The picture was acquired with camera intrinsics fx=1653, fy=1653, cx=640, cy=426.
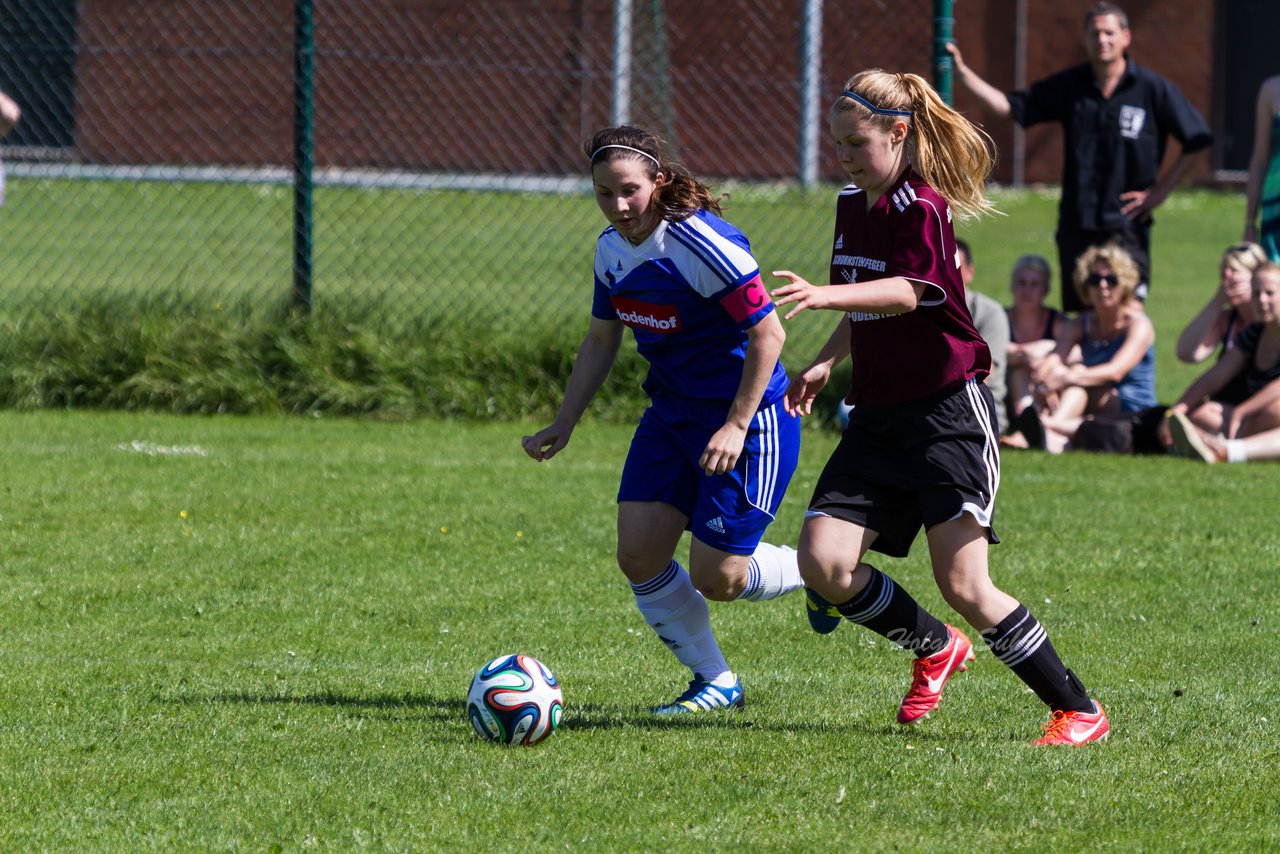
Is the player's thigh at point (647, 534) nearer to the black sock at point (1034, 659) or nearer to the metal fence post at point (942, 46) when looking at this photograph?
the black sock at point (1034, 659)

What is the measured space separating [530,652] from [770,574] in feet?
2.80

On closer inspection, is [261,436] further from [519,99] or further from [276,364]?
[519,99]

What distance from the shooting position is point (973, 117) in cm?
1467

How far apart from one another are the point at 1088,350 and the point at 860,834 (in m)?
6.17

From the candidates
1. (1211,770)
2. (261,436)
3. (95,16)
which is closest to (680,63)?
(95,16)

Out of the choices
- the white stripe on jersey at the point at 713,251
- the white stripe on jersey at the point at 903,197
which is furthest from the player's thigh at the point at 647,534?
the white stripe on jersey at the point at 903,197

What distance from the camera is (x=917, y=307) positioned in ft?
14.0

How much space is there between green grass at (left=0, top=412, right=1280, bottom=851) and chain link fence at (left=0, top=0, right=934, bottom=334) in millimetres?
5856

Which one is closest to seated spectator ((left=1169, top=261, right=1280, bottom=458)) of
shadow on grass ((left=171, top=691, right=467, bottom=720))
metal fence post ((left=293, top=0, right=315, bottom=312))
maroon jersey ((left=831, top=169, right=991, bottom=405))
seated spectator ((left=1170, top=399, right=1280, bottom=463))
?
seated spectator ((left=1170, top=399, right=1280, bottom=463))

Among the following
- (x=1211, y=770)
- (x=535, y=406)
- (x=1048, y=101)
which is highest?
(x=1048, y=101)

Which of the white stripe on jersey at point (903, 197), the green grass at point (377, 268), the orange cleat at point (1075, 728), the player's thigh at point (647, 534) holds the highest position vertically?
the white stripe on jersey at point (903, 197)

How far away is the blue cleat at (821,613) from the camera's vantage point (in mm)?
4875

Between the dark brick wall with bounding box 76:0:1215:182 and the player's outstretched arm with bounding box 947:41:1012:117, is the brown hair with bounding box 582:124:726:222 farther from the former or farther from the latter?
the dark brick wall with bounding box 76:0:1215:182

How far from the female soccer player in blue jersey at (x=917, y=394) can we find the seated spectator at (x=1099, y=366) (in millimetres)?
4664
